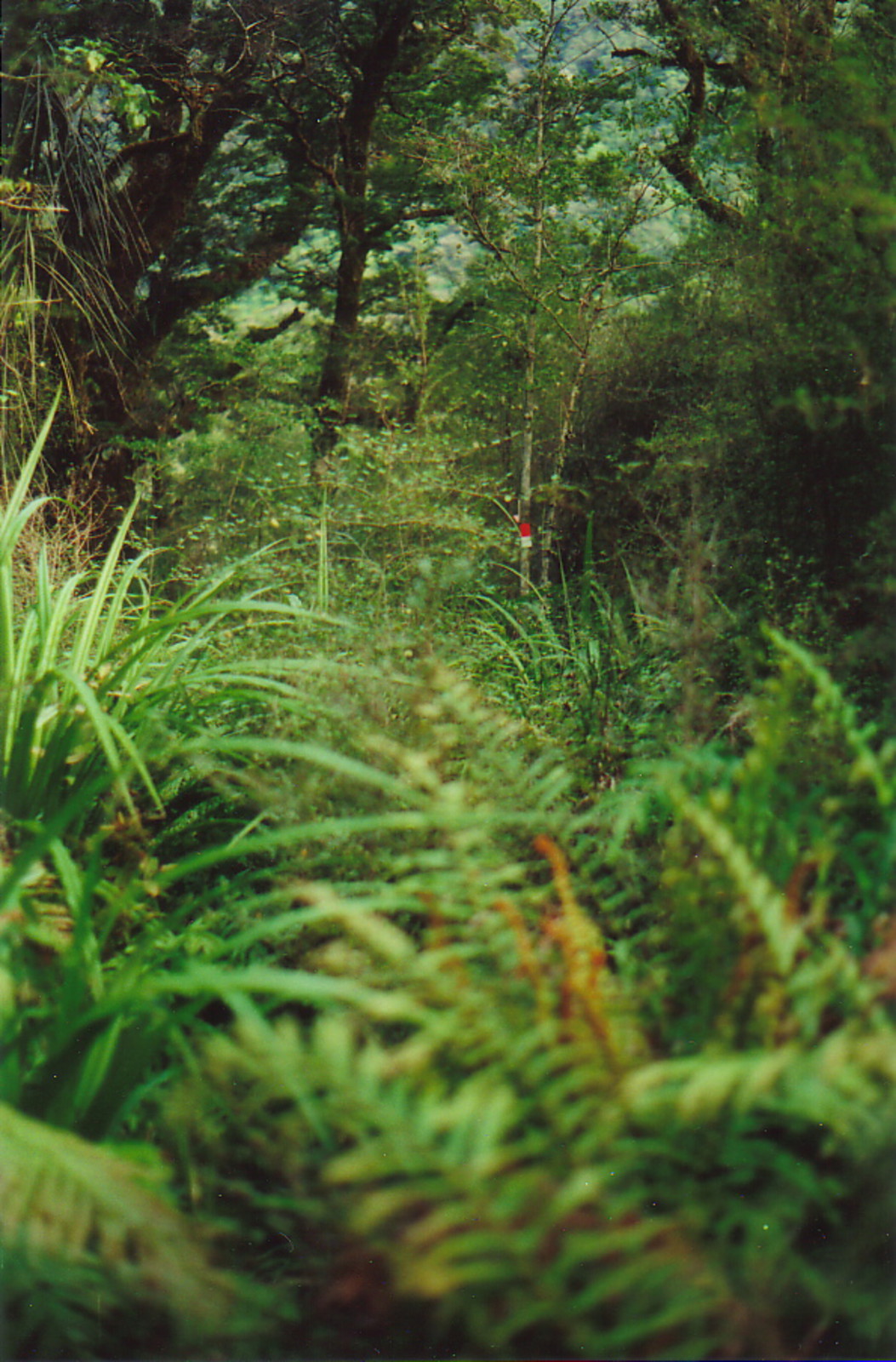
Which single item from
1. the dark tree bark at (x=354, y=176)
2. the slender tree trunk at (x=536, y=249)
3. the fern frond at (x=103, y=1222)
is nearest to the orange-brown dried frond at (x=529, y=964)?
the fern frond at (x=103, y=1222)

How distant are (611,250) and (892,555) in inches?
160

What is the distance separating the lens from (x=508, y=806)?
171cm

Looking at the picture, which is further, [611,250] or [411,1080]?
[611,250]

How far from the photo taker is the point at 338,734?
2094 millimetres

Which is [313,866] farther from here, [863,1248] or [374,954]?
[863,1248]

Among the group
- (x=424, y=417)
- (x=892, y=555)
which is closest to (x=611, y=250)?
(x=424, y=417)

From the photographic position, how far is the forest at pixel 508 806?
3.07 feet

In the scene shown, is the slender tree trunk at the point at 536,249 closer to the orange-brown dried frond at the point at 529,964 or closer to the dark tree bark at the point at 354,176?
the dark tree bark at the point at 354,176

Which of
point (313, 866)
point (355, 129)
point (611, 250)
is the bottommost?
point (313, 866)

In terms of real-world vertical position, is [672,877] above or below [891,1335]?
above

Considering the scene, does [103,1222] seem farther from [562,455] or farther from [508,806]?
[562,455]

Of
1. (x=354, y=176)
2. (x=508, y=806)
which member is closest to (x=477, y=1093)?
(x=508, y=806)

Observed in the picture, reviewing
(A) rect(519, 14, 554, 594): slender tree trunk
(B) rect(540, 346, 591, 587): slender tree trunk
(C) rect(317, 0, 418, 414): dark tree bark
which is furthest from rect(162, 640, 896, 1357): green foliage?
(C) rect(317, 0, 418, 414): dark tree bark

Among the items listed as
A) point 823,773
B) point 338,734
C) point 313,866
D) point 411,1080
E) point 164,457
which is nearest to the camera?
point 411,1080
